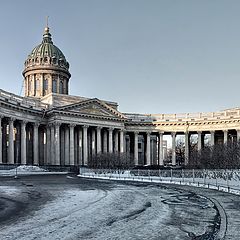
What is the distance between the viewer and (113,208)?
18.8 metres

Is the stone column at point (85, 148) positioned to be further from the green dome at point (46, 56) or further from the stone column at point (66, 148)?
the green dome at point (46, 56)

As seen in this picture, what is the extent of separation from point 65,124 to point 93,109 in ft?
28.1

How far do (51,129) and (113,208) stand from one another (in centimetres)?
7313

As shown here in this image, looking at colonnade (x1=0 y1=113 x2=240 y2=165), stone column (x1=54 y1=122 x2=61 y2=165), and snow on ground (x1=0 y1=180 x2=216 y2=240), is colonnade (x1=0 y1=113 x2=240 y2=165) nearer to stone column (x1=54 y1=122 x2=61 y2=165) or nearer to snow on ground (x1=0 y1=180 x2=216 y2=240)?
stone column (x1=54 y1=122 x2=61 y2=165)

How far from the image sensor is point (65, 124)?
299 ft

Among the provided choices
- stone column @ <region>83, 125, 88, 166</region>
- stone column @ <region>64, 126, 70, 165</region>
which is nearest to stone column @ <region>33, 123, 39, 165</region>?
stone column @ <region>64, 126, 70, 165</region>

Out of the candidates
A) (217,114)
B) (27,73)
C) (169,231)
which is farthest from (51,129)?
(169,231)

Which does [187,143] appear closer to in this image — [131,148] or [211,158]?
[131,148]

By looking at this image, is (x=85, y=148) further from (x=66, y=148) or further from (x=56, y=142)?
(x=56, y=142)

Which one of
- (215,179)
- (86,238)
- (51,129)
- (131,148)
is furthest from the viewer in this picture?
(131,148)

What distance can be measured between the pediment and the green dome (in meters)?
26.0

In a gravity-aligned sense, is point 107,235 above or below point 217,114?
below

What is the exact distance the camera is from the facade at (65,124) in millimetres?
83562

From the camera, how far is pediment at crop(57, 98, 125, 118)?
297 feet
